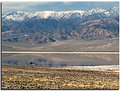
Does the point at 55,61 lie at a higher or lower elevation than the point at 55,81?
lower

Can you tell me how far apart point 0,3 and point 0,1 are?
9 centimetres

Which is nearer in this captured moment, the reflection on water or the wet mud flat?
the wet mud flat

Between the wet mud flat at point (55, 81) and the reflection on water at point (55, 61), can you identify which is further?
the reflection on water at point (55, 61)

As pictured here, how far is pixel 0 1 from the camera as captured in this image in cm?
1330

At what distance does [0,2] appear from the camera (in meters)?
13.3

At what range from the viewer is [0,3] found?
13.3 m

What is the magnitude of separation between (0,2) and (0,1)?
5 cm

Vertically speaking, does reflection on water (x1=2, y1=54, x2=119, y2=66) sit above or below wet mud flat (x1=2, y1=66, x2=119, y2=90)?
below

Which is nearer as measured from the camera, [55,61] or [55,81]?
[55,81]

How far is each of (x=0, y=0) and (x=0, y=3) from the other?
5.8 inches

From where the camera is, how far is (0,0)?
1335 centimetres

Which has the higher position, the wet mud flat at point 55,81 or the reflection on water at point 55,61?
the wet mud flat at point 55,81

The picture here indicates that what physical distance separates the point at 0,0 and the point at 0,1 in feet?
0.23
